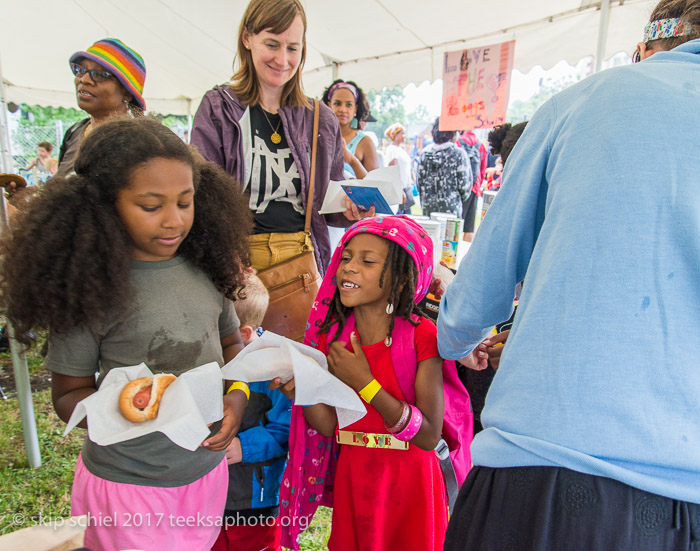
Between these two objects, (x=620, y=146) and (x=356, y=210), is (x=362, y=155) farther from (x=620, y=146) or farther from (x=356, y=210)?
(x=620, y=146)

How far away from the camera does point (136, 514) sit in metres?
1.25

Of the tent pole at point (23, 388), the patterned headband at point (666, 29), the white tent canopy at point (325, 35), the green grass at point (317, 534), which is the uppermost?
the white tent canopy at point (325, 35)

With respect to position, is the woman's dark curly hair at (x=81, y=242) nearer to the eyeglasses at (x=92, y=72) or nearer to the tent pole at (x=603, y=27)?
the eyeglasses at (x=92, y=72)

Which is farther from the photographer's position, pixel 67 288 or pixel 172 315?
pixel 172 315

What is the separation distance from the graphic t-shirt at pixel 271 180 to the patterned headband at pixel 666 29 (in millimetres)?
1432

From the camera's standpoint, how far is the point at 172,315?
1314mm

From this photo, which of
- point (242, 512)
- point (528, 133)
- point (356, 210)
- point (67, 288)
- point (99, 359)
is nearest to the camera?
point (528, 133)

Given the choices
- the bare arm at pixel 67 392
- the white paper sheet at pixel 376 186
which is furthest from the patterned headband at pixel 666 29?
the bare arm at pixel 67 392

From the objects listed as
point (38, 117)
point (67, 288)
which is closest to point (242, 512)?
Result: point (67, 288)

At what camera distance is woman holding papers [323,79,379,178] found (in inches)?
162

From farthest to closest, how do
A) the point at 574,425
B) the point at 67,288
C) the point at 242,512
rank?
1. the point at 242,512
2. the point at 67,288
3. the point at 574,425

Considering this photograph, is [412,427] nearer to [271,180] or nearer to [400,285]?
[400,285]

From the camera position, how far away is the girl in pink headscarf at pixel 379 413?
153 cm

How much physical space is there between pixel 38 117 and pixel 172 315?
64.6ft
